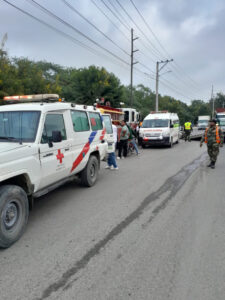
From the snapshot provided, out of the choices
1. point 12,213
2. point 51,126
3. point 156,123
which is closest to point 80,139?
point 51,126

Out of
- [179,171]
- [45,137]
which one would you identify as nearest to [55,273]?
[45,137]

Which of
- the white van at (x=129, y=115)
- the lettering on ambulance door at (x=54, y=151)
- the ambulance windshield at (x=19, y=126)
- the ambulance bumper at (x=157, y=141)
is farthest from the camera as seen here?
the white van at (x=129, y=115)

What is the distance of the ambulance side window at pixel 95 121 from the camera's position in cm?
646

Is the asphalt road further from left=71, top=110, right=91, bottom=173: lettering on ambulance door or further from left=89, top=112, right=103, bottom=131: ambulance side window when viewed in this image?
left=89, top=112, right=103, bottom=131: ambulance side window

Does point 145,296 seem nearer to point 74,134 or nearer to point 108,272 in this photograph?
point 108,272

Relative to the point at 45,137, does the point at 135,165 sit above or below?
below

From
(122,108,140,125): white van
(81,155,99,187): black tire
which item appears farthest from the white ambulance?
→ (122,108,140,125): white van

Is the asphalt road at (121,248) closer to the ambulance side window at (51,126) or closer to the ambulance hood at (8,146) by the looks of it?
the ambulance hood at (8,146)

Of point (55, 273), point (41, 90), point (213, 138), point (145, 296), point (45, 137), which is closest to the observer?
point (145, 296)

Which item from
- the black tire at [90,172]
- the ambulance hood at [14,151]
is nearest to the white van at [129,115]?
the black tire at [90,172]

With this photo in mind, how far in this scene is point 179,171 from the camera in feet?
26.5

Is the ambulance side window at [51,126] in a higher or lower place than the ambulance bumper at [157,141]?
higher

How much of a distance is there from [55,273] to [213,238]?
231 cm

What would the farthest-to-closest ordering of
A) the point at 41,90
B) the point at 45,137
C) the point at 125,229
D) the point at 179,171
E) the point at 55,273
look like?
the point at 41,90 → the point at 179,171 → the point at 45,137 → the point at 125,229 → the point at 55,273
